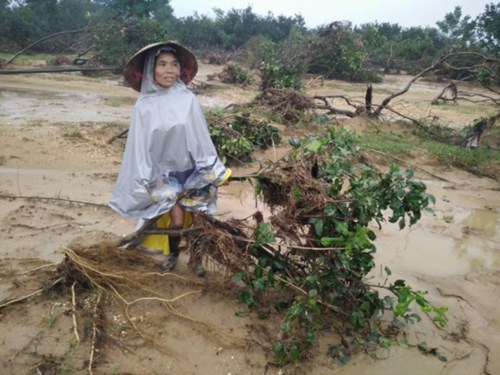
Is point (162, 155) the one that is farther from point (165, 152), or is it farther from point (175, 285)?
point (175, 285)

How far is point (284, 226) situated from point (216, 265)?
63 centimetres

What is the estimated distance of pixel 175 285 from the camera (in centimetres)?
315

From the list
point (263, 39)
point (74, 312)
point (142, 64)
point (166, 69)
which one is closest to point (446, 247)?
point (166, 69)

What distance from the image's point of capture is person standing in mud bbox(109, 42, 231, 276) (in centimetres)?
289

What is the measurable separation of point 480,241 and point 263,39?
48.2 ft

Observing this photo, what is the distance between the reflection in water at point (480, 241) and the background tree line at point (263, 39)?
12.7 ft

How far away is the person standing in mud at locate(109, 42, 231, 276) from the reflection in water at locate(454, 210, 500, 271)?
2.66 m

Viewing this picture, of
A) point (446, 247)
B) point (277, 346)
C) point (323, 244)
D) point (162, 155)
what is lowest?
point (446, 247)

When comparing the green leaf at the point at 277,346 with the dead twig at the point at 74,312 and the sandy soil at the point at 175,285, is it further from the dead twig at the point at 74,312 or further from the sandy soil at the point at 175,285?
the dead twig at the point at 74,312

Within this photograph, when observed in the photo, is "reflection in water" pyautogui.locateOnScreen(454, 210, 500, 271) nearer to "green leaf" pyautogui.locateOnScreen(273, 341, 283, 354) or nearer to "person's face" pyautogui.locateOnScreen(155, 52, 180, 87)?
"green leaf" pyautogui.locateOnScreen(273, 341, 283, 354)

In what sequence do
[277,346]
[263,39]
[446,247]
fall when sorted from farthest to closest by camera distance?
[263,39] → [446,247] → [277,346]

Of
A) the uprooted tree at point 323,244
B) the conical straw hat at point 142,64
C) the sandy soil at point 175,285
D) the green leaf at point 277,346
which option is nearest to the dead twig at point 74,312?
the sandy soil at point 175,285

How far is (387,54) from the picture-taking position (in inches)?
872

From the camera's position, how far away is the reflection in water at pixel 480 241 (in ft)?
13.4
